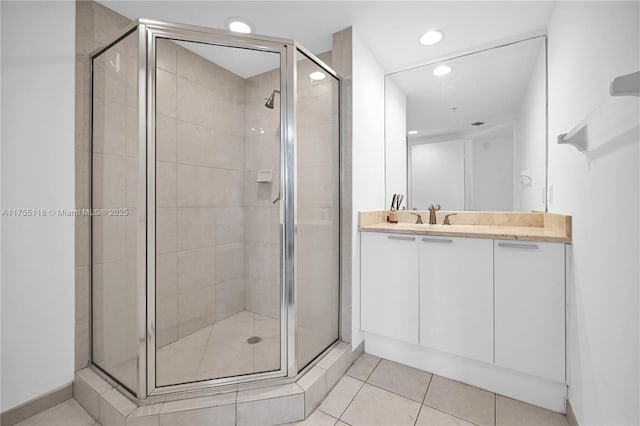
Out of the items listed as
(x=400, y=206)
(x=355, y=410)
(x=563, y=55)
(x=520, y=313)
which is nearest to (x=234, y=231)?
(x=355, y=410)

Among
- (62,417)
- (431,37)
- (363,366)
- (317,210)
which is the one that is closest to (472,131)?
(431,37)

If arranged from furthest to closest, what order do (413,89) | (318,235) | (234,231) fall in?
1. (413,89)
2. (318,235)
3. (234,231)

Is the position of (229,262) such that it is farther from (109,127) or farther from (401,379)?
(401,379)

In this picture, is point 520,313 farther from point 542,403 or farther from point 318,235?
point 318,235

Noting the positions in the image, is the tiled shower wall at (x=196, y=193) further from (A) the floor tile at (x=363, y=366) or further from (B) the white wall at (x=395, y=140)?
(B) the white wall at (x=395, y=140)

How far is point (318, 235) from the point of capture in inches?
68.2

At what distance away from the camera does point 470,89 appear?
2.14m

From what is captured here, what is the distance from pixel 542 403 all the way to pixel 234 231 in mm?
1898

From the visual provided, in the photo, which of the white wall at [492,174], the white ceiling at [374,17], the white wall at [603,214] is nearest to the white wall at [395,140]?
the white ceiling at [374,17]

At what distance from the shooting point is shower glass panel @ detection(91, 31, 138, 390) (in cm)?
131

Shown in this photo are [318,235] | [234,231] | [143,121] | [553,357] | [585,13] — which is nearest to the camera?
[585,13]

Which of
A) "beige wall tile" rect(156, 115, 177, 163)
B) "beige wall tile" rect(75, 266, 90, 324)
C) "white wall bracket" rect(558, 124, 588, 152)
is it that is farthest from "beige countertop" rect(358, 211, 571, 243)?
"beige wall tile" rect(75, 266, 90, 324)

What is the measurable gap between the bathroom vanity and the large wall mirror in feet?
0.86

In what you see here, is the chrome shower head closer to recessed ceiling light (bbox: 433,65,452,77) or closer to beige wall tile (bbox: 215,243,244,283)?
beige wall tile (bbox: 215,243,244,283)
